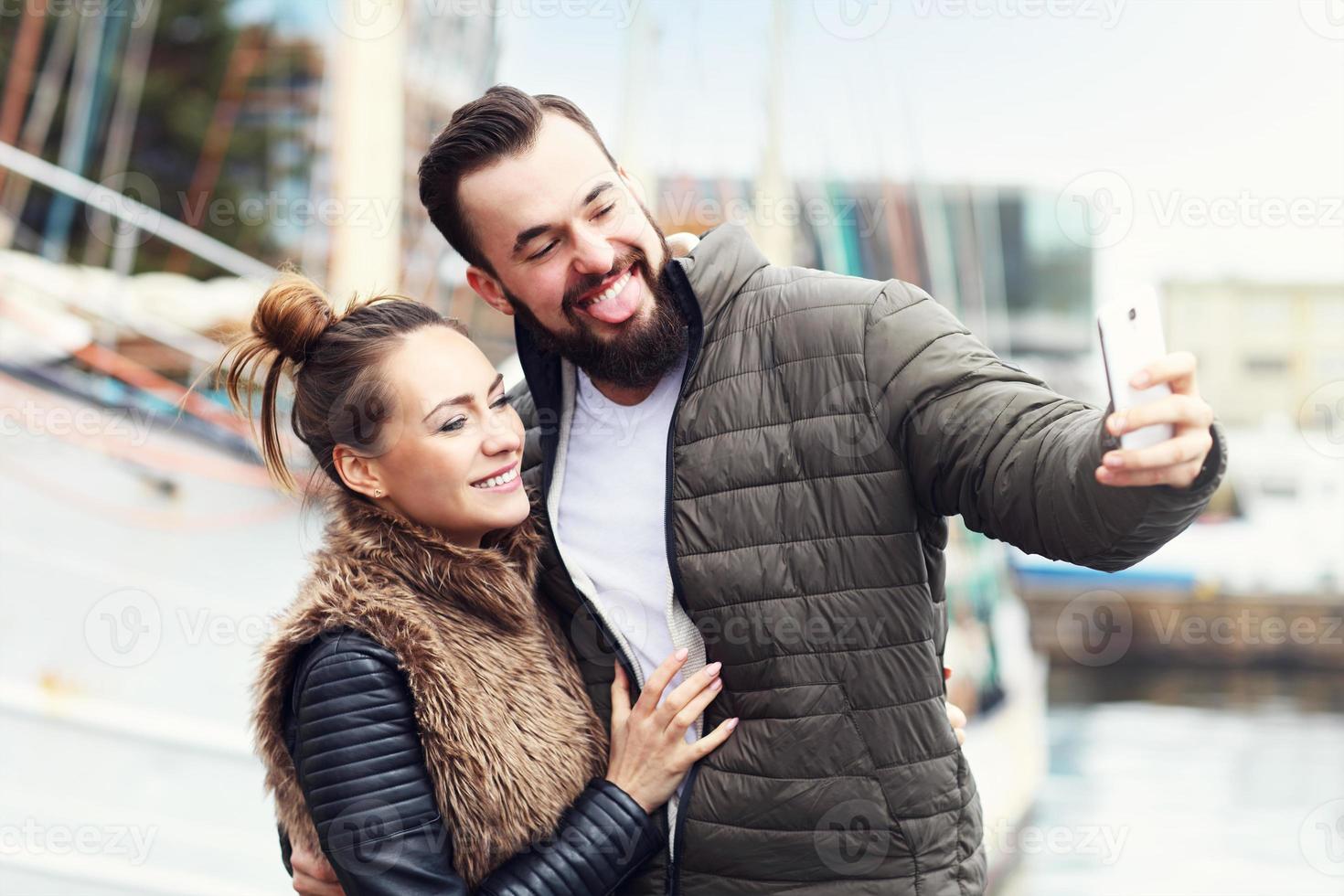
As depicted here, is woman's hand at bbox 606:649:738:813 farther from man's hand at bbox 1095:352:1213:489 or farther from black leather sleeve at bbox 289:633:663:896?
man's hand at bbox 1095:352:1213:489

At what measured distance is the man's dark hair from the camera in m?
1.50

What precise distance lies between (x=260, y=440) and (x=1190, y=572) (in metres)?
17.1

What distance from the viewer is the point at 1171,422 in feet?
3.00

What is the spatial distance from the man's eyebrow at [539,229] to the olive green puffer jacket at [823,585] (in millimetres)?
182

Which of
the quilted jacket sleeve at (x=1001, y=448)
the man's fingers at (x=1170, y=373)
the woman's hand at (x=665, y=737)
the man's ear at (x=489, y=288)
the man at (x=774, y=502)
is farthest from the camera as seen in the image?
the man's ear at (x=489, y=288)

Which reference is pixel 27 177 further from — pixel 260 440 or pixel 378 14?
pixel 260 440

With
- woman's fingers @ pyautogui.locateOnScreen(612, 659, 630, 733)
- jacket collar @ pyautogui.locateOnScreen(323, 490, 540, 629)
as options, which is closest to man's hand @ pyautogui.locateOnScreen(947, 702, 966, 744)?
woman's fingers @ pyautogui.locateOnScreen(612, 659, 630, 733)

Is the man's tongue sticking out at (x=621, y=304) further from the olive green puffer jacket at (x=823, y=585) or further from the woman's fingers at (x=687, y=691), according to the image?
the woman's fingers at (x=687, y=691)

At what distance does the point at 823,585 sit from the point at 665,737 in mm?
252

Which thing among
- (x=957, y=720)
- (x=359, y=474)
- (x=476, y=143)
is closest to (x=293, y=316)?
(x=359, y=474)

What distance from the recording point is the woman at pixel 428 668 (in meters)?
1.28

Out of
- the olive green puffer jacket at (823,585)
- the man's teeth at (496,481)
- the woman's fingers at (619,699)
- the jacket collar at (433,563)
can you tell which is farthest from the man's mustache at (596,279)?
the woman's fingers at (619,699)

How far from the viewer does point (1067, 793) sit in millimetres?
13117

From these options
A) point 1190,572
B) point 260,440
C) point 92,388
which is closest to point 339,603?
point 260,440
